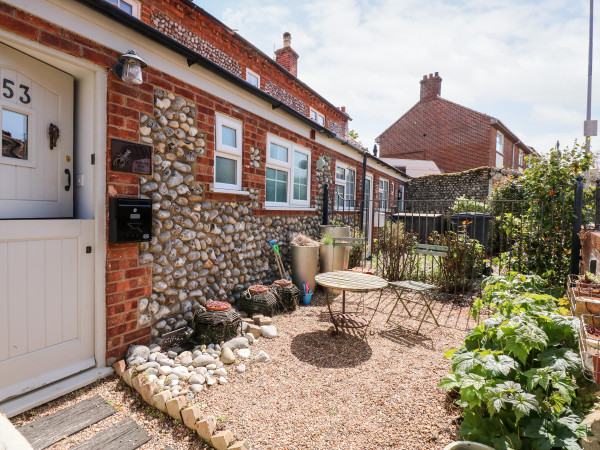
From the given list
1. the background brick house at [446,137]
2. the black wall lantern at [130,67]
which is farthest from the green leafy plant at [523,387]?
the background brick house at [446,137]

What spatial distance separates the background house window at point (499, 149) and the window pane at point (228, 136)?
18856 mm

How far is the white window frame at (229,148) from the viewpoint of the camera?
4160mm

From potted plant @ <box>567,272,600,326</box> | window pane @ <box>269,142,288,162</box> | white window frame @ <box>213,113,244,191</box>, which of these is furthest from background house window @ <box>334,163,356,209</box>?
potted plant @ <box>567,272,600,326</box>

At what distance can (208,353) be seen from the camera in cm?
314

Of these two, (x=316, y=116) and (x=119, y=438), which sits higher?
(x=316, y=116)

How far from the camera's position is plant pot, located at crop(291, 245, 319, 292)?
17.5 ft

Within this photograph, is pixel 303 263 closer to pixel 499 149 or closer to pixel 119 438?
pixel 119 438

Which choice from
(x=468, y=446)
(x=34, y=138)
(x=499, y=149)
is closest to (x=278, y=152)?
(x=34, y=138)

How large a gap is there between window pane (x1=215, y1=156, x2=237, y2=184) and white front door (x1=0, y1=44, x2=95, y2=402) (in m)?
1.69

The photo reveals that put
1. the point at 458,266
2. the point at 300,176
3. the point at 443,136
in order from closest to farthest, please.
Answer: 1. the point at 458,266
2. the point at 300,176
3. the point at 443,136

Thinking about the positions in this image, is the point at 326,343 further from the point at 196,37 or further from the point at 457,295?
the point at 196,37

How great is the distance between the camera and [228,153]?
14.3ft

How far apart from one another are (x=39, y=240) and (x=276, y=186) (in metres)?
3.68

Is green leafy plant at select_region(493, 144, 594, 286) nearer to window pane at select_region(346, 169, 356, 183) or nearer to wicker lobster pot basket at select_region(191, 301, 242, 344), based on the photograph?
wicker lobster pot basket at select_region(191, 301, 242, 344)
